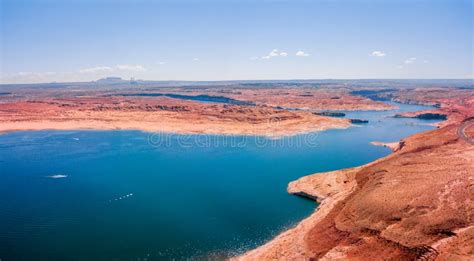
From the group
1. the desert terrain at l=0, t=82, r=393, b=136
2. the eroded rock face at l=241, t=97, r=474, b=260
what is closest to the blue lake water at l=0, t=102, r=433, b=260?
the eroded rock face at l=241, t=97, r=474, b=260

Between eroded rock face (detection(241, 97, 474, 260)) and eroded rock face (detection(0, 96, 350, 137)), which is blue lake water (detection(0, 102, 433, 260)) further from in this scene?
eroded rock face (detection(0, 96, 350, 137))

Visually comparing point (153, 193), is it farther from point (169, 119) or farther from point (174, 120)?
point (169, 119)

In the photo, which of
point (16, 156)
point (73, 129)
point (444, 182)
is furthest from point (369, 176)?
point (73, 129)

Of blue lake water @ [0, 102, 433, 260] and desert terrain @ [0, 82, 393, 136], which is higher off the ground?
desert terrain @ [0, 82, 393, 136]

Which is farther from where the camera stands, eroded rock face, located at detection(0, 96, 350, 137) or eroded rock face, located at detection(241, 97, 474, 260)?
eroded rock face, located at detection(0, 96, 350, 137)

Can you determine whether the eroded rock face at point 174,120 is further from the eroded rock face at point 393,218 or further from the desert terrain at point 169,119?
the eroded rock face at point 393,218

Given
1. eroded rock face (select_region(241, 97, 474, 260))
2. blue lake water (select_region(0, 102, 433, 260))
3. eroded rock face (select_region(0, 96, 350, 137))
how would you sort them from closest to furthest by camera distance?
eroded rock face (select_region(241, 97, 474, 260)), blue lake water (select_region(0, 102, 433, 260)), eroded rock face (select_region(0, 96, 350, 137))
